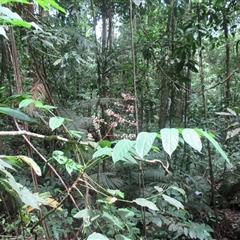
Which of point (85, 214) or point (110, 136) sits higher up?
point (110, 136)

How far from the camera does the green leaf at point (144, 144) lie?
0.60 metres

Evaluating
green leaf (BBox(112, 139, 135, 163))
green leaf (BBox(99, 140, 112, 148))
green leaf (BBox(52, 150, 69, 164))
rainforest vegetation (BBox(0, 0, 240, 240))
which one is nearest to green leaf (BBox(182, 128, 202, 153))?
rainforest vegetation (BBox(0, 0, 240, 240))

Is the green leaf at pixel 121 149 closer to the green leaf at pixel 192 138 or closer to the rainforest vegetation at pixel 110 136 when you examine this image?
the rainforest vegetation at pixel 110 136

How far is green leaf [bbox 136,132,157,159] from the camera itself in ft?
1.97

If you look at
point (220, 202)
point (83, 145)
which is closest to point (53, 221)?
point (83, 145)

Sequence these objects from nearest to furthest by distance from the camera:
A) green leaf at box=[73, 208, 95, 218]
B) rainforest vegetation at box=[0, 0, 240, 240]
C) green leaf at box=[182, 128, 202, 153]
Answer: green leaf at box=[182, 128, 202, 153] → green leaf at box=[73, 208, 95, 218] → rainforest vegetation at box=[0, 0, 240, 240]

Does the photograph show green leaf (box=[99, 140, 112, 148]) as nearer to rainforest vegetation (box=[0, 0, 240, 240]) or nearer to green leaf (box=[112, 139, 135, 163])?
rainforest vegetation (box=[0, 0, 240, 240])

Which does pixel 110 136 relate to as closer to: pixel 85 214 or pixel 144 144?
pixel 85 214

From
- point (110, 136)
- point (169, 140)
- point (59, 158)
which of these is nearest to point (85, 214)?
point (59, 158)

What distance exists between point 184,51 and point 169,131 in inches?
83.0

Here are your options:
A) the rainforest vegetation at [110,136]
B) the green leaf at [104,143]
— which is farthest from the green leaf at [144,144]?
the green leaf at [104,143]

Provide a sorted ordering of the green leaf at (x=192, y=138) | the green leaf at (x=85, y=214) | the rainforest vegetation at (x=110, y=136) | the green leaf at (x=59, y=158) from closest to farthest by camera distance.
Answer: the green leaf at (x=192, y=138) < the green leaf at (x=85, y=214) < the green leaf at (x=59, y=158) < the rainforest vegetation at (x=110, y=136)

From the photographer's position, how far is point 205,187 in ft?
9.36

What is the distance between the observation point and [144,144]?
62cm
